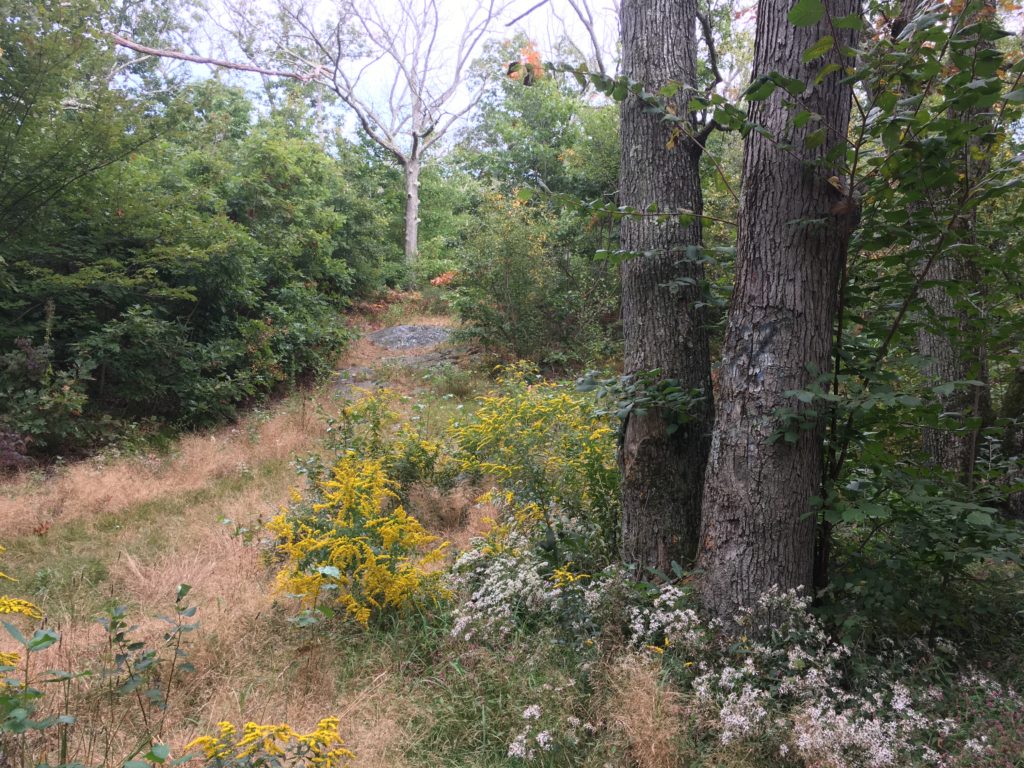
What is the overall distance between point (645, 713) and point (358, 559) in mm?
1805

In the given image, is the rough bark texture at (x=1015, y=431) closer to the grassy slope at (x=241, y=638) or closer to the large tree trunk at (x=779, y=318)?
the large tree trunk at (x=779, y=318)

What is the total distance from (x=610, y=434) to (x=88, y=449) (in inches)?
254

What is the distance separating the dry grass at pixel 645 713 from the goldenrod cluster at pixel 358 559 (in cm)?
128

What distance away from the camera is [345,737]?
94.3 inches

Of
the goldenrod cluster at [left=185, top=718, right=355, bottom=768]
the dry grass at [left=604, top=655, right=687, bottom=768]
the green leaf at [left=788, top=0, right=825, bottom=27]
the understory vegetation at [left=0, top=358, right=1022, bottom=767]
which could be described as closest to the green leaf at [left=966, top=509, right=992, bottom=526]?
the understory vegetation at [left=0, top=358, right=1022, bottom=767]

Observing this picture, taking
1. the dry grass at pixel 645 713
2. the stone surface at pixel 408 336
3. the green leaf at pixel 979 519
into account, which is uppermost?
the stone surface at pixel 408 336

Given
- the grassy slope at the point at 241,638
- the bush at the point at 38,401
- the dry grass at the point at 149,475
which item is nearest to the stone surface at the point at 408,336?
the dry grass at the point at 149,475

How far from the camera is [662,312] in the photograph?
315 cm

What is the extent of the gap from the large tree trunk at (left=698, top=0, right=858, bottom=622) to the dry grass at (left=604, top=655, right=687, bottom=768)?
1.64 feet

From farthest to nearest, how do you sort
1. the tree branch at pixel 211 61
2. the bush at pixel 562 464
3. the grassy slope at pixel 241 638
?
the tree branch at pixel 211 61 → the bush at pixel 562 464 → the grassy slope at pixel 241 638

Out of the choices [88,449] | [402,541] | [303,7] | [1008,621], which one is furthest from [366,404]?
[303,7]

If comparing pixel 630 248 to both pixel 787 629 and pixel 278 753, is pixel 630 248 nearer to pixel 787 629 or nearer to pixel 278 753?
pixel 787 629

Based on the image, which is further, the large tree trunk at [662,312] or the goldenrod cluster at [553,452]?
the goldenrod cluster at [553,452]

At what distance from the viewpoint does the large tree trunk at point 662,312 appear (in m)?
3.12
